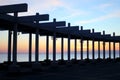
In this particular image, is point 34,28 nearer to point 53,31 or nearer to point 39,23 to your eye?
point 39,23

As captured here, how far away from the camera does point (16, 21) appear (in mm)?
28516

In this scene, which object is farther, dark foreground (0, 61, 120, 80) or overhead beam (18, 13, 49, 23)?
overhead beam (18, 13, 49, 23)

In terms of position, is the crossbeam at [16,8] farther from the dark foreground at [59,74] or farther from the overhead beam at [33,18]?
the dark foreground at [59,74]

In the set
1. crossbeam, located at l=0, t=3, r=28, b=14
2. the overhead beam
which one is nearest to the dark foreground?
the overhead beam

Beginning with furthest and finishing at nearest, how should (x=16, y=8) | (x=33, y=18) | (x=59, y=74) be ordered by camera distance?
(x=33, y=18) → (x=59, y=74) → (x=16, y=8)

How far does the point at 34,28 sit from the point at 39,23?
3.93 feet

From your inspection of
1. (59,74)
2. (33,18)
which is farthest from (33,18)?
(59,74)

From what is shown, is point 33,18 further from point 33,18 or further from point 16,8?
point 16,8

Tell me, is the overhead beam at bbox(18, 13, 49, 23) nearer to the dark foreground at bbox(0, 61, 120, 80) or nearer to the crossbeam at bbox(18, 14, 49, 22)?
the crossbeam at bbox(18, 14, 49, 22)

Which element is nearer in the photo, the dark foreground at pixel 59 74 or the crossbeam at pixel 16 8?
the dark foreground at pixel 59 74

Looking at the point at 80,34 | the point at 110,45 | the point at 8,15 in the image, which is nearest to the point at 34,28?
the point at 8,15

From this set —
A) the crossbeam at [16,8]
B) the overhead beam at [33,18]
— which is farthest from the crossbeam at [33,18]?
the crossbeam at [16,8]

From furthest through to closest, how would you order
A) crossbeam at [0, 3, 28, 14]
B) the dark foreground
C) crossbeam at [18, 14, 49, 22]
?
crossbeam at [18, 14, 49, 22], crossbeam at [0, 3, 28, 14], the dark foreground

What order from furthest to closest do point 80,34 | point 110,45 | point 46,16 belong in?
point 110,45 → point 80,34 → point 46,16
